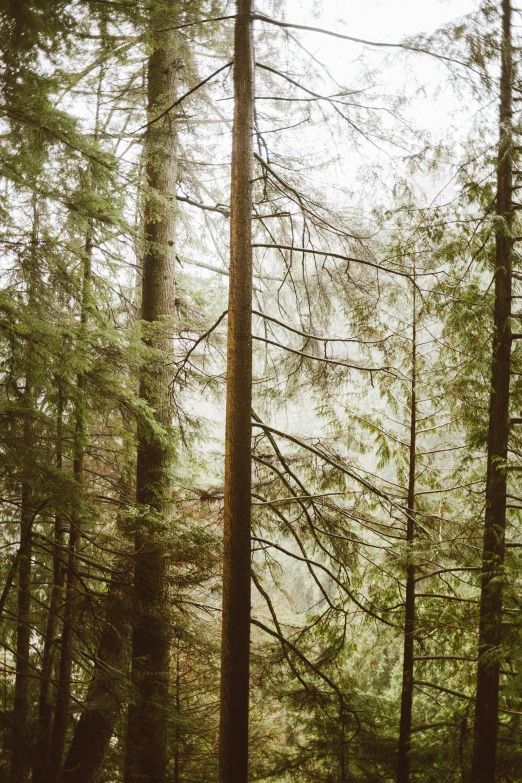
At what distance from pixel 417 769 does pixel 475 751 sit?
1.25 meters

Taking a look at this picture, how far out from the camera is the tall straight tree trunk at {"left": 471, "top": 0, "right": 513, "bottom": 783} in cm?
522

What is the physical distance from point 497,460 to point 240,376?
294 centimetres

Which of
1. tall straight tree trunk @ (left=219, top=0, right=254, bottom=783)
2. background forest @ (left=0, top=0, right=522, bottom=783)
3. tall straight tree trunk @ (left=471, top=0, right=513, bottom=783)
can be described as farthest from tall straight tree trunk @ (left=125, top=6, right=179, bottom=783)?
tall straight tree trunk @ (left=471, top=0, right=513, bottom=783)

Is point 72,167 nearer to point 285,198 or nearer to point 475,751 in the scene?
point 285,198

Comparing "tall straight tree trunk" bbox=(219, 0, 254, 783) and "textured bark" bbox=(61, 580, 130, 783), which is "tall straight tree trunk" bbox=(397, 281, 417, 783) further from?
"textured bark" bbox=(61, 580, 130, 783)

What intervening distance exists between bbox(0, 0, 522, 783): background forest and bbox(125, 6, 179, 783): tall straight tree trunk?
0.09ft

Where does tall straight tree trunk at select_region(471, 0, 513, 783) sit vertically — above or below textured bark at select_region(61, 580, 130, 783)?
above

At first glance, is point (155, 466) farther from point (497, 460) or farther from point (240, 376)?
point (497, 460)

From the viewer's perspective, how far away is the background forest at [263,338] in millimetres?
4320

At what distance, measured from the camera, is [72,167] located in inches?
183

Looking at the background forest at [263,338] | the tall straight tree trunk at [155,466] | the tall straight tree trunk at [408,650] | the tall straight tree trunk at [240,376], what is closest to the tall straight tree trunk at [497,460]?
the background forest at [263,338]

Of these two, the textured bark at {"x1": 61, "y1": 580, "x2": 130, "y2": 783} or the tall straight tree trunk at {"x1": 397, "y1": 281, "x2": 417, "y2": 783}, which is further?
the tall straight tree trunk at {"x1": 397, "y1": 281, "x2": 417, "y2": 783}

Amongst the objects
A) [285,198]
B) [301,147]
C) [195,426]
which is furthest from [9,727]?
[301,147]

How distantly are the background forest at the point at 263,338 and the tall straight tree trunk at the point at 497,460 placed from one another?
0.03 m
